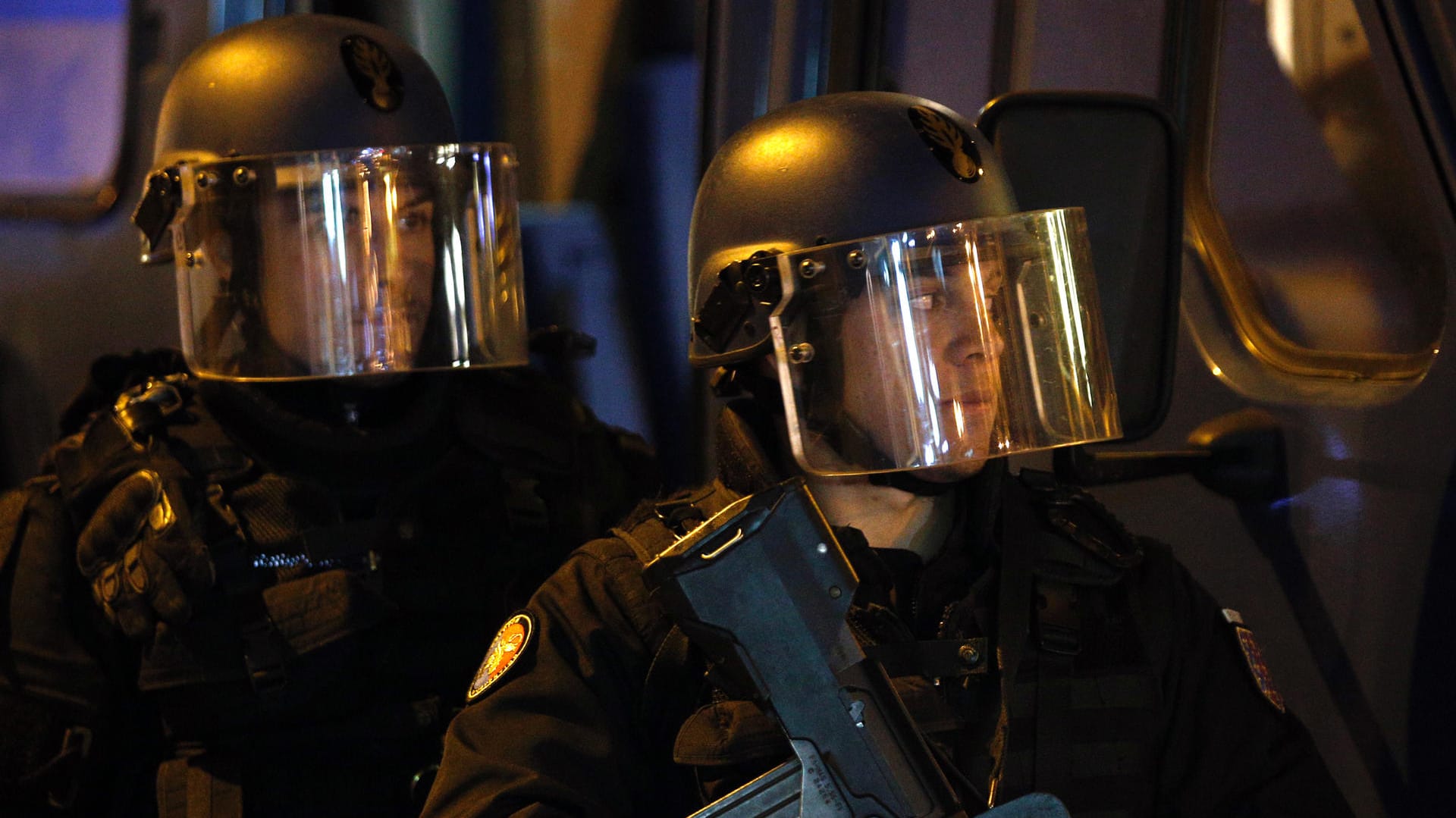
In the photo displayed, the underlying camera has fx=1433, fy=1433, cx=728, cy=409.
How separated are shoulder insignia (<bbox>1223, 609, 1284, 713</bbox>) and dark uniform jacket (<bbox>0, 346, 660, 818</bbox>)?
1001 mm

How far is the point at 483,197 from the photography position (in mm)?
2057

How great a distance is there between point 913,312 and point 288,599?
98 centimetres

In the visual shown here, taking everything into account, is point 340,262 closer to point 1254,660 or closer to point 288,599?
point 288,599

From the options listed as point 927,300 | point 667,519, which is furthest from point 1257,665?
point 667,519

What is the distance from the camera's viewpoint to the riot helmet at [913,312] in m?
1.46

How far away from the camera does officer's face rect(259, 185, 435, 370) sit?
193cm

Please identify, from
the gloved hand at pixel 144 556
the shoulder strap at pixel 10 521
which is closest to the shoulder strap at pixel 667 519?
the gloved hand at pixel 144 556

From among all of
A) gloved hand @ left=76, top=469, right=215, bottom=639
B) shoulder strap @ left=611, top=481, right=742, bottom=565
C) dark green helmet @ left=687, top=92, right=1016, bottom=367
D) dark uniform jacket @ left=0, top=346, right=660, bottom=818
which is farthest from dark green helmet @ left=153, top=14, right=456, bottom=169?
shoulder strap @ left=611, top=481, right=742, bottom=565

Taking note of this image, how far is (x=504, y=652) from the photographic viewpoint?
145cm

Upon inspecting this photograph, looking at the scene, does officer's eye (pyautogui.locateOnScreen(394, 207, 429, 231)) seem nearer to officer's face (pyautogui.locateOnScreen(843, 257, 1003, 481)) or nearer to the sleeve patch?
officer's face (pyautogui.locateOnScreen(843, 257, 1003, 481))

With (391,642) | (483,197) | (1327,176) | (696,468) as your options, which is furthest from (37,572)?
(1327,176)

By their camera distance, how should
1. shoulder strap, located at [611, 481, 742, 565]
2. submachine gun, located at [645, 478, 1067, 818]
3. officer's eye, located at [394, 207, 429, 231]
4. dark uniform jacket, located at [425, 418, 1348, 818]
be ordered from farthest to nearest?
1. officer's eye, located at [394, 207, 429, 231]
2. shoulder strap, located at [611, 481, 742, 565]
3. dark uniform jacket, located at [425, 418, 1348, 818]
4. submachine gun, located at [645, 478, 1067, 818]

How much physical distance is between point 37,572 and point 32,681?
16 cm

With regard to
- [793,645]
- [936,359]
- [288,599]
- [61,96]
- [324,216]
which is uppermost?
[61,96]
